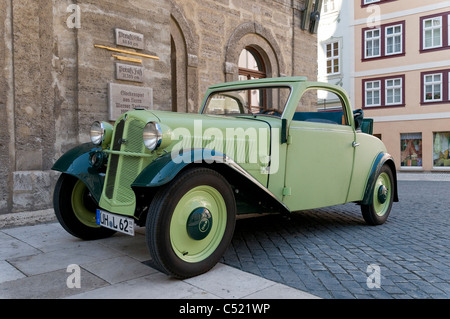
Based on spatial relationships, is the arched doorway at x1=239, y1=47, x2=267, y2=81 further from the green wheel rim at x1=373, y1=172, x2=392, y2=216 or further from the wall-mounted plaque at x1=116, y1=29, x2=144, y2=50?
the green wheel rim at x1=373, y1=172, x2=392, y2=216

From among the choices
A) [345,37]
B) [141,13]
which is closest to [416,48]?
[345,37]

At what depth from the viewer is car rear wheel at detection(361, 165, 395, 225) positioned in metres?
4.88

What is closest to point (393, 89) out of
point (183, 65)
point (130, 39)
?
point (183, 65)

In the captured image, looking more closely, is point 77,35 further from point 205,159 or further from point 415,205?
point 415,205

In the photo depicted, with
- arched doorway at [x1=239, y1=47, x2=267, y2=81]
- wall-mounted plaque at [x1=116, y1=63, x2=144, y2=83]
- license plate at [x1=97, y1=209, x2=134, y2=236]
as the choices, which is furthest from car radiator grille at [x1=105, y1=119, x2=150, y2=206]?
arched doorway at [x1=239, y1=47, x2=267, y2=81]

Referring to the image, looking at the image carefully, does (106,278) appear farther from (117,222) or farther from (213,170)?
(213,170)

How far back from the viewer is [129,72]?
6.25 m

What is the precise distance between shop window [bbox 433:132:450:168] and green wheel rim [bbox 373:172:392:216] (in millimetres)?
15950

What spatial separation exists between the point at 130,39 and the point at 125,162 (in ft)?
12.1

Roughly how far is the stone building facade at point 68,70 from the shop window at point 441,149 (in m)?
15.3

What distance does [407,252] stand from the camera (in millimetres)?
3656

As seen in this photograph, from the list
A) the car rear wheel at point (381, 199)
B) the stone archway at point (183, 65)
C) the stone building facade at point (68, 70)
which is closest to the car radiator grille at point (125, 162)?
the stone building facade at point (68, 70)

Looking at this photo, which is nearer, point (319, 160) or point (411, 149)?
point (319, 160)

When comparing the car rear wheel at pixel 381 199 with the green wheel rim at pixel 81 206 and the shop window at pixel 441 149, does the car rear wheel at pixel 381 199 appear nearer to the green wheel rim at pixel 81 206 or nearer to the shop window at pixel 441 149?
the green wheel rim at pixel 81 206
